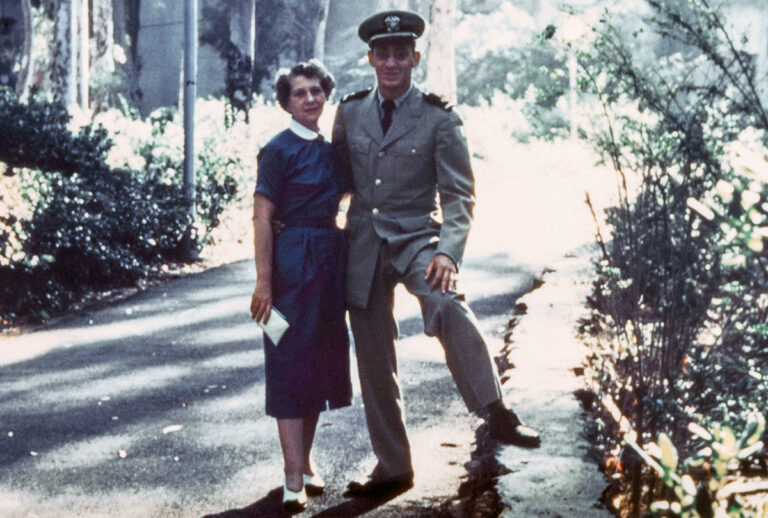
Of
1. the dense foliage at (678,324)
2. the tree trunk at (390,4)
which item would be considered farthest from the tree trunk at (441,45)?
the dense foliage at (678,324)

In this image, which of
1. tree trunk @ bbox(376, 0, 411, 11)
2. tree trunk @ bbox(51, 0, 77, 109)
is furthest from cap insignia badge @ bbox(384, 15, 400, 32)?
tree trunk @ bbox(376, 0, 411, 11)

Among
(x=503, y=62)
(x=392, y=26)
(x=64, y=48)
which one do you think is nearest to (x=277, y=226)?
(x=392, y=26)

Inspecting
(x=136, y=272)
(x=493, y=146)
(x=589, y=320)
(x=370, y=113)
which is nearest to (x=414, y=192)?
(x=370, y=113)

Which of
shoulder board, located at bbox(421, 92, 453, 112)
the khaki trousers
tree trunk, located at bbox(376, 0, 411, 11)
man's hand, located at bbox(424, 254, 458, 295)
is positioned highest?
tree trunk, located at bbox(376, 0, 411, 11)

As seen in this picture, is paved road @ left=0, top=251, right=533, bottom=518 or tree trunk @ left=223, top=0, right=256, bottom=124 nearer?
paved road @ left=0, top=251, right=533, bottom=518

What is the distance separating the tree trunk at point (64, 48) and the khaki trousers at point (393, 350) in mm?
15169

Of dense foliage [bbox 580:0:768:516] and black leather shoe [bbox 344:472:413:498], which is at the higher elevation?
dense foliage [bbox 580:0:768:516]

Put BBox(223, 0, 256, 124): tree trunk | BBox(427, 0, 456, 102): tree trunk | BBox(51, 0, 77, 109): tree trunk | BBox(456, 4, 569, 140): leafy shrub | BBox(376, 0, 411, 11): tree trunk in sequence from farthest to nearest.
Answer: BBox(376, 0, 411, 11): tree trunk
BBox(456, 4, 569, 140): leafy shrub
BBox(427, 0, 456, 102): tree trunk
BBox(223, 0, 256, 124): tree trunk
BBox(51, 0, 77, 109): tree trunk

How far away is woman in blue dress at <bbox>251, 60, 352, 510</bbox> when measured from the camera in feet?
15.7

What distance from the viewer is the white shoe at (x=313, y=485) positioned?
5086mm

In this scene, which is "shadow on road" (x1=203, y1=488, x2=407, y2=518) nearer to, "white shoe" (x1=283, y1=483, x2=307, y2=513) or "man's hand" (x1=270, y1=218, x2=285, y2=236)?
"white shoe" (x1=283, y1=483, x2=307, y2=513)

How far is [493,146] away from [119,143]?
1708 cm

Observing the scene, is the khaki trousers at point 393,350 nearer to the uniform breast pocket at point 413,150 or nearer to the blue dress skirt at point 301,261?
the blue dress skirt at point 301,261

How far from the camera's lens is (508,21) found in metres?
43.5
